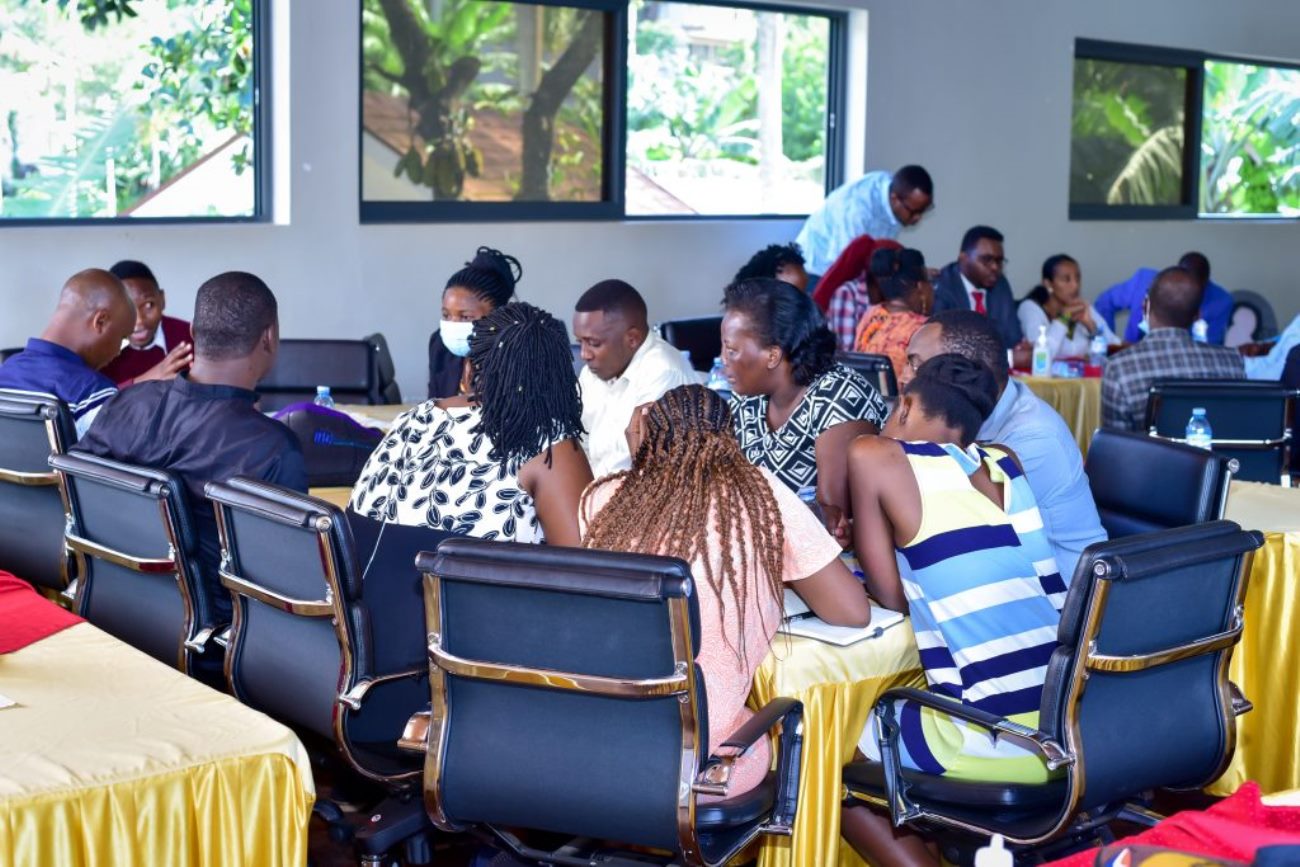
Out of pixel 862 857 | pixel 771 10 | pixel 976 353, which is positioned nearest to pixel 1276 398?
pixel 976 353

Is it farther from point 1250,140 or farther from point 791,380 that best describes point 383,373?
point 1250,140

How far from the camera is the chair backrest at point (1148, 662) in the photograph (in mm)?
2492

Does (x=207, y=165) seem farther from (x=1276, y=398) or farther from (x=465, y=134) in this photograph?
(x=1276, y=398)

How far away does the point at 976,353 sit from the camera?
12.5ft

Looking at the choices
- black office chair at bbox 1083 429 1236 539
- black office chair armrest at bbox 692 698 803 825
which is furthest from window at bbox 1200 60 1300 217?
black office chair armrest at bbox 692 698 803 825

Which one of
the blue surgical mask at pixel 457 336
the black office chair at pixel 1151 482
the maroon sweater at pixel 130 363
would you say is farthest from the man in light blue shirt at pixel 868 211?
the black office chair at pixel 1151 482

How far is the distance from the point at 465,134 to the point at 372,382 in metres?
2.38

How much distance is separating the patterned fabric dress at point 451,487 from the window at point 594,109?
14.6ft

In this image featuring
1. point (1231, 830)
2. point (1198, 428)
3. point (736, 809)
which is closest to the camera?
point (1231, 830)

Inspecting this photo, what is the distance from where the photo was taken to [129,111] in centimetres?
662

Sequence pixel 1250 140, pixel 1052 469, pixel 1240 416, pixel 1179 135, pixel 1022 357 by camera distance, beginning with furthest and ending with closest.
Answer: pixel 1250 140
pixel 1179 135
pixel 1022 357
pixel 1240 416
pixel 1052 469

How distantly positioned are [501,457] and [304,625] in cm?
47

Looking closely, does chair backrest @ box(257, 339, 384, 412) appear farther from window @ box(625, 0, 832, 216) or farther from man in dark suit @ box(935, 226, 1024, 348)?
man in dark suit @ box(935, 226, 1024, 348)

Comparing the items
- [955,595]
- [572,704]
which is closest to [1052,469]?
[955,595]
